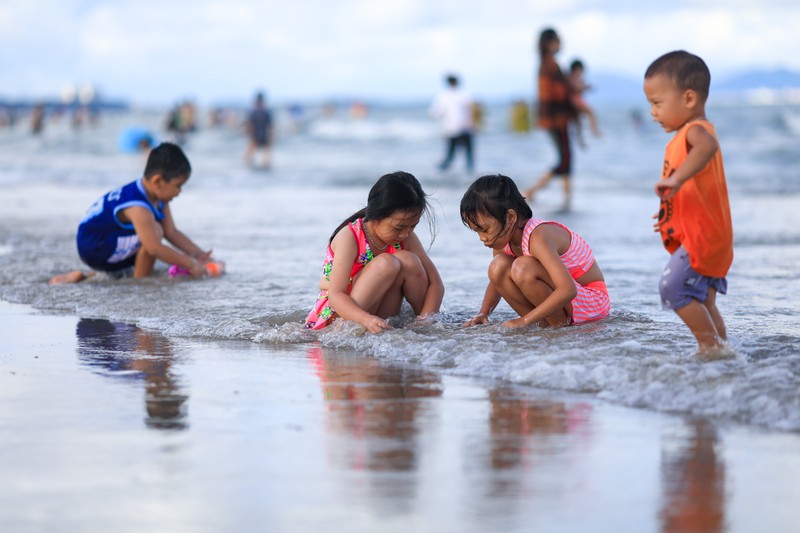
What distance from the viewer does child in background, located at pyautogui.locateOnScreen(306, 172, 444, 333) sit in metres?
5.07

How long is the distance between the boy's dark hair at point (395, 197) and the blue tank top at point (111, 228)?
2684 millimetres

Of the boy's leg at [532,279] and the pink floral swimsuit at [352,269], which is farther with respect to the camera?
the pink floral swimsuit at [352,269]

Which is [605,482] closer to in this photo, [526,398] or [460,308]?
[526,398]

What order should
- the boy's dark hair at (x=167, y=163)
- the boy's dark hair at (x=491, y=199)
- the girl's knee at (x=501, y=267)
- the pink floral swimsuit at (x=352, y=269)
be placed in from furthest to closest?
the boy's dark hair at (x=167, y=163) < the pink floral swimsuit at (x=352, y=269) < the girl's knee at (x=501, y=267) < the boy's dark hair at (x=491, y=199)

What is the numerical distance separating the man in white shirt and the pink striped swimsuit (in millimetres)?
13913

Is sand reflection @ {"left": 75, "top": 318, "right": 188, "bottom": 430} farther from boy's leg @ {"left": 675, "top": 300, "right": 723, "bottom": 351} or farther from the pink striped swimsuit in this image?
boy's leg @ {"left": 675, "top": 300, "right": 723, "bottom": 351}

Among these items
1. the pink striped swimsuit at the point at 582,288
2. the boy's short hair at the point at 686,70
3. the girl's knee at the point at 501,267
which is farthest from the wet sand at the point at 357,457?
the boy's short hair at the point at 686,70

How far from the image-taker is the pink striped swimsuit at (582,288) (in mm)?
5270

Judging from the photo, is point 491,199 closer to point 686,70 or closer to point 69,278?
Answer: point 686,70

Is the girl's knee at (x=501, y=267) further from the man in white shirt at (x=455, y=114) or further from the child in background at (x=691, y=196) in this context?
the man in white shirt at (x=455, y=114)

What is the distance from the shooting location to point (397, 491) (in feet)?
9.12

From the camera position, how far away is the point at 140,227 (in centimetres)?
723

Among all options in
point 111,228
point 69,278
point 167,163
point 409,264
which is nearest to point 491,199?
point 409,264

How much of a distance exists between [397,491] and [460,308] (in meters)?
3.47
